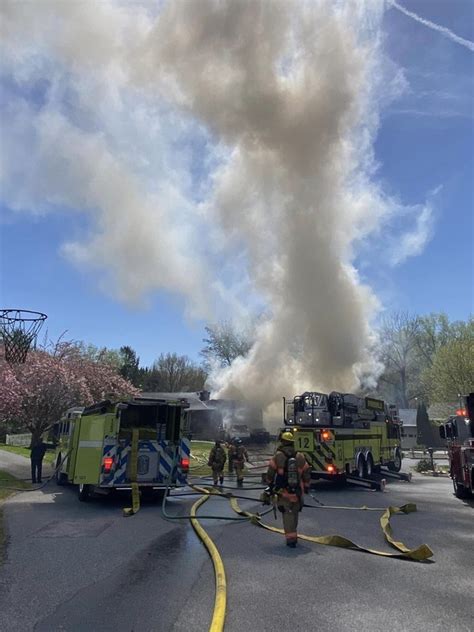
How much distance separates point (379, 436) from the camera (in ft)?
59.7

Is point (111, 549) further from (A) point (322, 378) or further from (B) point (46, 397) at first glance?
(A) point (322, 378)

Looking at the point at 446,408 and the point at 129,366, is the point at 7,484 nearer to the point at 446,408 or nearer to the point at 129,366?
the point at 446,408

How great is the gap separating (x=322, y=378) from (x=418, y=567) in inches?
831

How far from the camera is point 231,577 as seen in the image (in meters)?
5.41

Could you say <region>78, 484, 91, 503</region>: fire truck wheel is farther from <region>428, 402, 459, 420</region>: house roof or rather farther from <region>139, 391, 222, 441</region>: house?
<region>428, 402, 459, 420</region>: house roof

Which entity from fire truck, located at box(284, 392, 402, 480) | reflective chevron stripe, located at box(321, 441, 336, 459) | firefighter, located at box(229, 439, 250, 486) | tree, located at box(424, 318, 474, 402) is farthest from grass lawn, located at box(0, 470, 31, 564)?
tree, located at box(424, 318, 474, 402)

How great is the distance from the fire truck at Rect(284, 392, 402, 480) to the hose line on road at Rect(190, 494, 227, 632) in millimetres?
6374

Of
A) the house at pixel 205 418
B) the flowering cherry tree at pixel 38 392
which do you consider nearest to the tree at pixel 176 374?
the house at pixel 205 418

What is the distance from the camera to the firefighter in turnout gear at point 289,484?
22.7ft

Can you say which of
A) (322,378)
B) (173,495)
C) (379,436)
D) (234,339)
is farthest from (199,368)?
(173,495)

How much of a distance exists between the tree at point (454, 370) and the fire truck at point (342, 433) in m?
21.2

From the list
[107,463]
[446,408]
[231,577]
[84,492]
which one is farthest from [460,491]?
[446,408]

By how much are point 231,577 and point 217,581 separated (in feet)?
1.12

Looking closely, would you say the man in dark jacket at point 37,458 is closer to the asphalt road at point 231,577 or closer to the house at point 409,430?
the asphalt road at point 231,577
